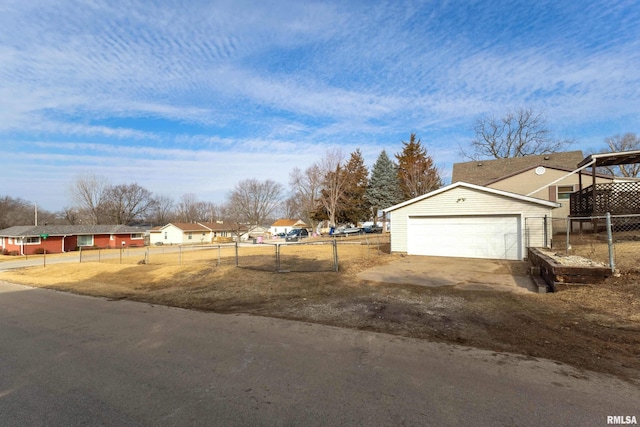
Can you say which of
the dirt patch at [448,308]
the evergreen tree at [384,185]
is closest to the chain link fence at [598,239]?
the dirt patch at [448,308]

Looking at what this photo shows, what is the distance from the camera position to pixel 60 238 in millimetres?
43469

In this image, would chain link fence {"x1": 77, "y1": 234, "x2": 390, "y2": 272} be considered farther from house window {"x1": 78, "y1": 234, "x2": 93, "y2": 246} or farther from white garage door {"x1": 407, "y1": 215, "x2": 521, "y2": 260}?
house window {"x1": 78, "y1": 234, "x2": 93, "y2": 246}

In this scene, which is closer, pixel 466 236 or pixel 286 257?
pixel 466 236

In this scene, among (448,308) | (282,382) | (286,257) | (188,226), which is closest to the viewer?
(282,382)

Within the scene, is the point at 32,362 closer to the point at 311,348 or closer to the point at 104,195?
the point at 311,348

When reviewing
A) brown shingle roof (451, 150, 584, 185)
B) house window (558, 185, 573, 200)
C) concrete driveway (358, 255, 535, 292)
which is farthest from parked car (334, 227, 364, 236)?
concrete driveway (358, 255, 535, 292)

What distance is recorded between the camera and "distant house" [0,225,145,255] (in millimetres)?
40219

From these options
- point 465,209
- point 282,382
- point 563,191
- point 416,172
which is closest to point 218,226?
point 416,172

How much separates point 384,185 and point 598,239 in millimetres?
36809

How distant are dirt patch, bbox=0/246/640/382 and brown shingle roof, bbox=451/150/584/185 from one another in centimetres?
1630

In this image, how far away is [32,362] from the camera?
4586mm

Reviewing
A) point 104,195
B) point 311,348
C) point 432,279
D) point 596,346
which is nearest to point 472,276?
point 432,279

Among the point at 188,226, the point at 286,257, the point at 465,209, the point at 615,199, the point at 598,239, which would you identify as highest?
the point at 615,199

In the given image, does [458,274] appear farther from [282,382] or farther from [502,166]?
[502,166]
